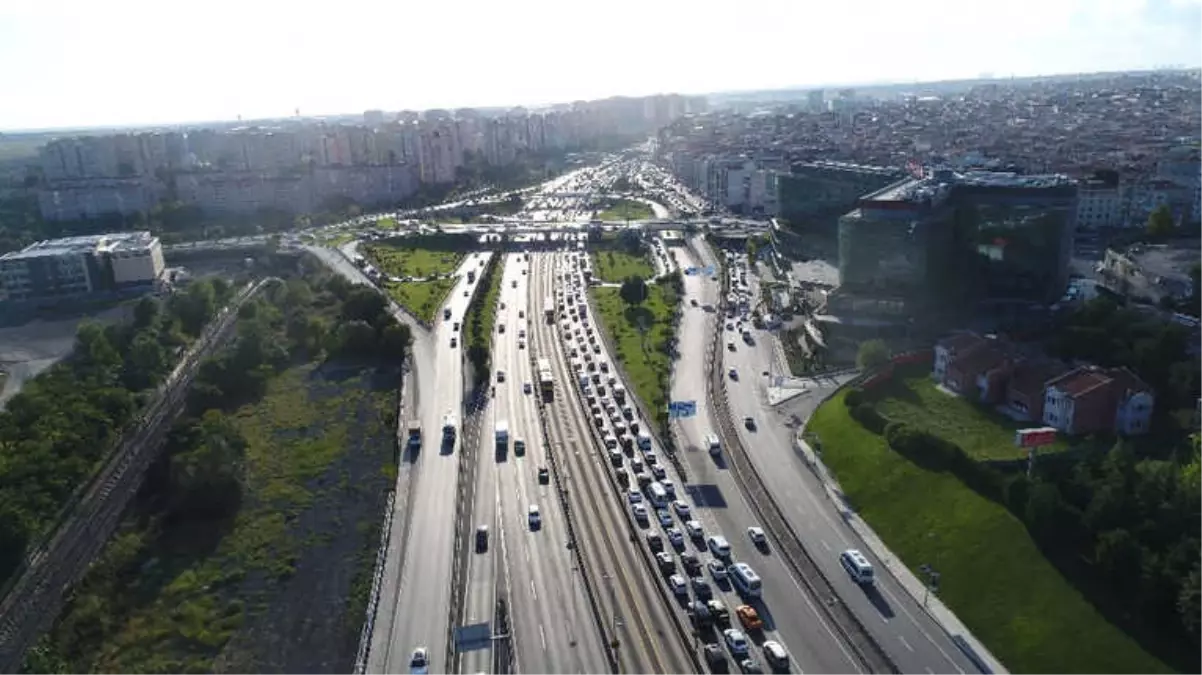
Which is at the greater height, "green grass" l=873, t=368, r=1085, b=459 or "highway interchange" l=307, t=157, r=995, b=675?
"green grass" l=873, t=368, r=1085, b=459

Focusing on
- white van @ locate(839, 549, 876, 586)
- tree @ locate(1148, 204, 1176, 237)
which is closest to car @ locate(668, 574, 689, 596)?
white van @ locate(839, 549, 876, 586)

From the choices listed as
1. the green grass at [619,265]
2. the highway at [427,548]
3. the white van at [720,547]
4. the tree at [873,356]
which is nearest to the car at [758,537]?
the white van at [720,547]

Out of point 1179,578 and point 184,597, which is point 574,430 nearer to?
point 184,597

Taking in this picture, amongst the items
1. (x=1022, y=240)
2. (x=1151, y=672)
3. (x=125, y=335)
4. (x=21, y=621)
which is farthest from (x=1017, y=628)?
(x=125, y=335)

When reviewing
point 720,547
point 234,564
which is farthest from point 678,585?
point 234,564

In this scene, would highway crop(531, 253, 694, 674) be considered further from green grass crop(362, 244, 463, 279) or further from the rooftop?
the rooftop

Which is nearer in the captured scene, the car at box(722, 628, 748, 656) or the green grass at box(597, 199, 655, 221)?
the car at box(722, 628, 748, 656)

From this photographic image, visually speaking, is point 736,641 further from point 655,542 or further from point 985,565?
point 985,565
